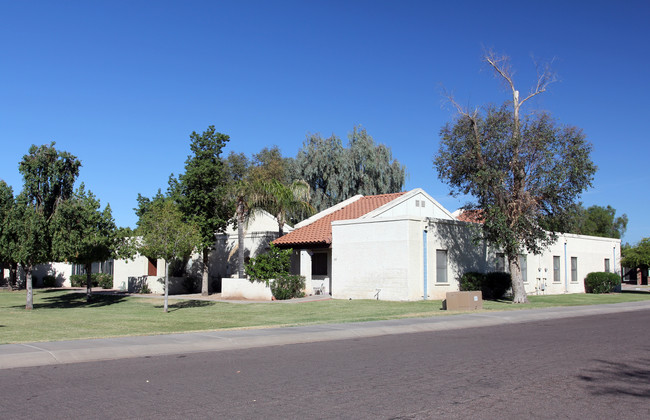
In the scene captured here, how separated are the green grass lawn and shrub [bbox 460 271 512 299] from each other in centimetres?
168

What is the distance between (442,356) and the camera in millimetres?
11141

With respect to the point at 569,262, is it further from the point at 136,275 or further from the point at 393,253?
the point at 136,275

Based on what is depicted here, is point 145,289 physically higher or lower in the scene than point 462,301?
lower

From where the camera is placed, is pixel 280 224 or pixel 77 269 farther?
pixel 77 269

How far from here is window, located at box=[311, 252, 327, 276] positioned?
31.2 meters

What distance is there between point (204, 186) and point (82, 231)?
23.1 ft

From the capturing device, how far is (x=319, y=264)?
3139cm

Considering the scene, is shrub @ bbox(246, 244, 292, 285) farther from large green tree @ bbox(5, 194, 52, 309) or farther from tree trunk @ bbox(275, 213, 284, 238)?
large green tree @ bbox(5, 194, 52, 309)

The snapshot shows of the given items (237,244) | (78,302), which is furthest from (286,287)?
(78,302)

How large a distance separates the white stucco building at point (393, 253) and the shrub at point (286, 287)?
1.76 m

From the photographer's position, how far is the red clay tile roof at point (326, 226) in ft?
99.9

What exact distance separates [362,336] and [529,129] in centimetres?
1456

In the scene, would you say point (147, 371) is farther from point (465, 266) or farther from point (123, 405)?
point (465, 266)

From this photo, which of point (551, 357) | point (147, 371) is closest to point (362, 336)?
point (551, 357)
